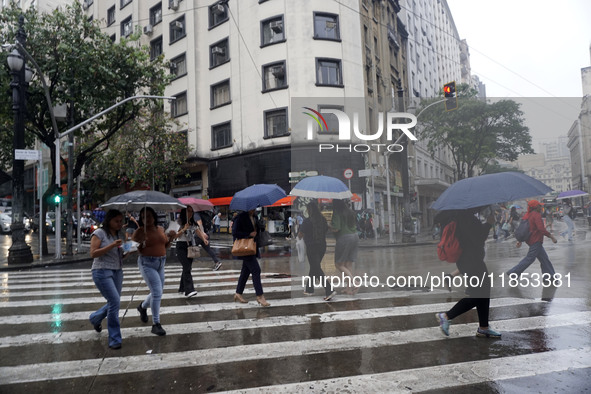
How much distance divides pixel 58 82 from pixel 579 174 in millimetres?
18613

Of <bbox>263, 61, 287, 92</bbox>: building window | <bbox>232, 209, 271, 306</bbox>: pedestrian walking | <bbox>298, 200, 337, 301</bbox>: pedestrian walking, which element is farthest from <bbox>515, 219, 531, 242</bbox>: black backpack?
<bbox>263, 61, 287, 92</bbox>: building window

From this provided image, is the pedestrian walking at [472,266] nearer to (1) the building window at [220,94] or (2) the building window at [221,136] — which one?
(2) the building window at [221,136]

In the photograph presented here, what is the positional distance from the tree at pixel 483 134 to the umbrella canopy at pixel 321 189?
15.9ft

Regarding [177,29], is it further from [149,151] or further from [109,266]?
[109,266]

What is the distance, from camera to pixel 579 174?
431 inches

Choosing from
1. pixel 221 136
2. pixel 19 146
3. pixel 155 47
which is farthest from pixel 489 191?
pixel 155 47

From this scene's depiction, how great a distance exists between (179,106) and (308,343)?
99.7ft

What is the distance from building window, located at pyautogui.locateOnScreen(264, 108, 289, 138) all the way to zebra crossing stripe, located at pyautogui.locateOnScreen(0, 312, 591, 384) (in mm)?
21737

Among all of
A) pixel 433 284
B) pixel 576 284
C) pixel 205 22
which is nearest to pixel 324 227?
pixel 433 284

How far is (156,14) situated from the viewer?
3447 centimetres

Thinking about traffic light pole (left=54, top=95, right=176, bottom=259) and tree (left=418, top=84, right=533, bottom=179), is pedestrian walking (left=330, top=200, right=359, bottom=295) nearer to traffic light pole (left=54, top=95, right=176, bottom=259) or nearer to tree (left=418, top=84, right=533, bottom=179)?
tree (left=418, top=84, right=533, bottom=179)

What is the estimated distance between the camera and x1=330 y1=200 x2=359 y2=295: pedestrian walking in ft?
24.6

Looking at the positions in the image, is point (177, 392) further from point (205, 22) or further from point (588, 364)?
point (205, 22)

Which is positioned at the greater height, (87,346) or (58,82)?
(58,82)
